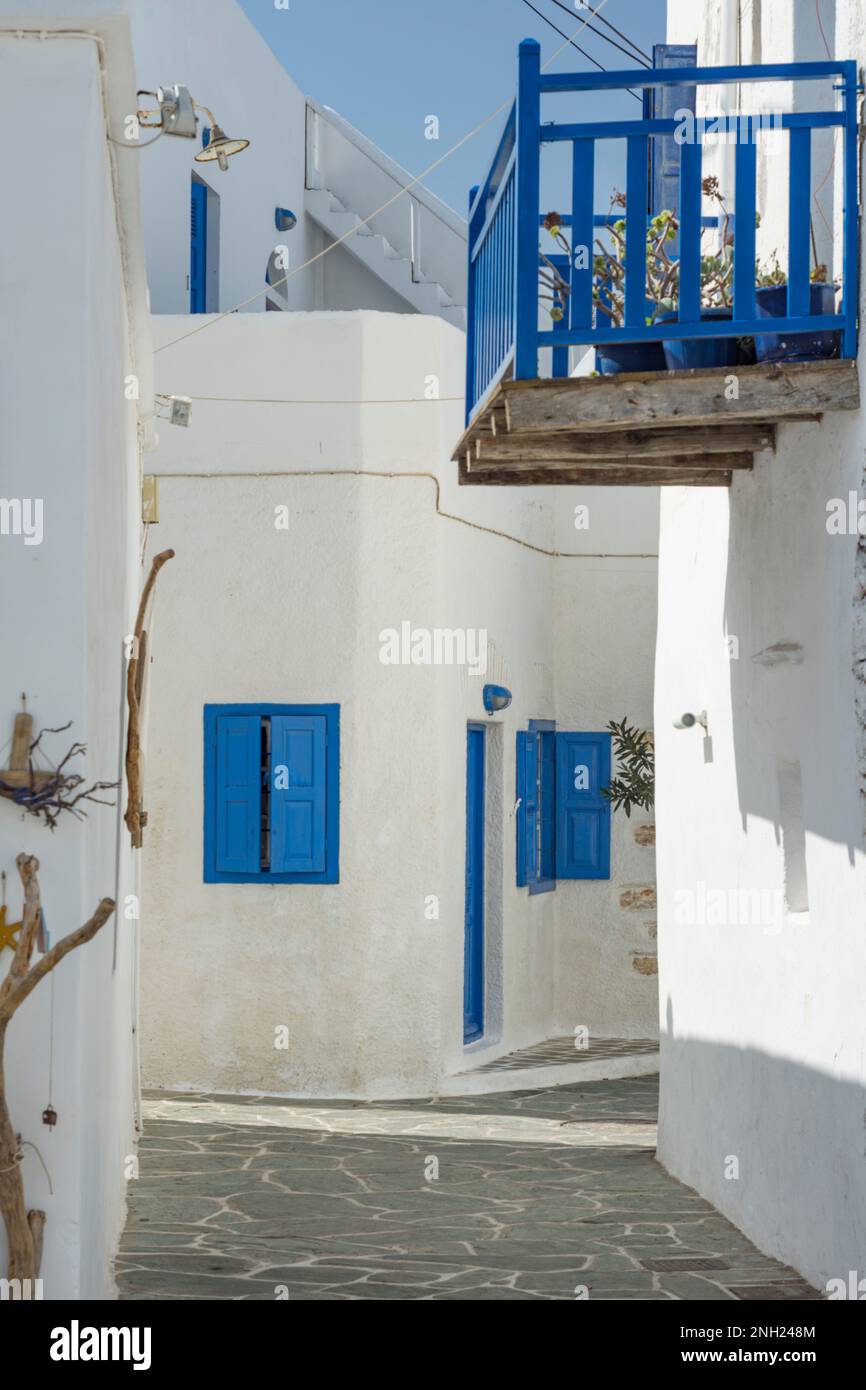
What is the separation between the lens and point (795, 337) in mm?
6262

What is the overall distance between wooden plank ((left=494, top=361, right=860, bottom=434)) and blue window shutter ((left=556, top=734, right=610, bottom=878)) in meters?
7.83

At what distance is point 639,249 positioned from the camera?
6176 mm

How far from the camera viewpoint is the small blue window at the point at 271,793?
11.5 m

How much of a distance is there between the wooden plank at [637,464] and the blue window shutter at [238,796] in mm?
4158

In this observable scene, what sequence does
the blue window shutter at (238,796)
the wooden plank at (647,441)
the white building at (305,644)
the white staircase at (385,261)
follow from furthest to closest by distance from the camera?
the white staircase at (385,261) → the blue window shutter at (238,796) → the white building at (305,644) → the wooden plank at (647,441)

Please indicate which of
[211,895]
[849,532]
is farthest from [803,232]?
[211,895]

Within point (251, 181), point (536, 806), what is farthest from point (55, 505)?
point (251, 181)

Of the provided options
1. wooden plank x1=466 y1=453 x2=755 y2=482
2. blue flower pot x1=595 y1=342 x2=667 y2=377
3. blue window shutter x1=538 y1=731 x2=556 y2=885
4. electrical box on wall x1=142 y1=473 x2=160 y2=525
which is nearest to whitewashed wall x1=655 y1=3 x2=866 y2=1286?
wooden plank x1=466 y1=453 x2=755 y2=482

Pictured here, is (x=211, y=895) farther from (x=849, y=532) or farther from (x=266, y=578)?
(x=849, y=532)

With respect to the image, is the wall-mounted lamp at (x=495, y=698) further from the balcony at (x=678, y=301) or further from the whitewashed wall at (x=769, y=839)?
→ the balcony at (x=678, y=301)

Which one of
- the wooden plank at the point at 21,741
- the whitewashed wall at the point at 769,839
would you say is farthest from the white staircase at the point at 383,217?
the wooden plank at the point at 21,741

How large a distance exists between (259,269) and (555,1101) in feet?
27.4

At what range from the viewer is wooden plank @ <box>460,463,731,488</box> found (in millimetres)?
7949

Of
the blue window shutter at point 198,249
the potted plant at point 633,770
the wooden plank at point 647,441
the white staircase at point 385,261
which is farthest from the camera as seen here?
the white staircase at point 385,261
